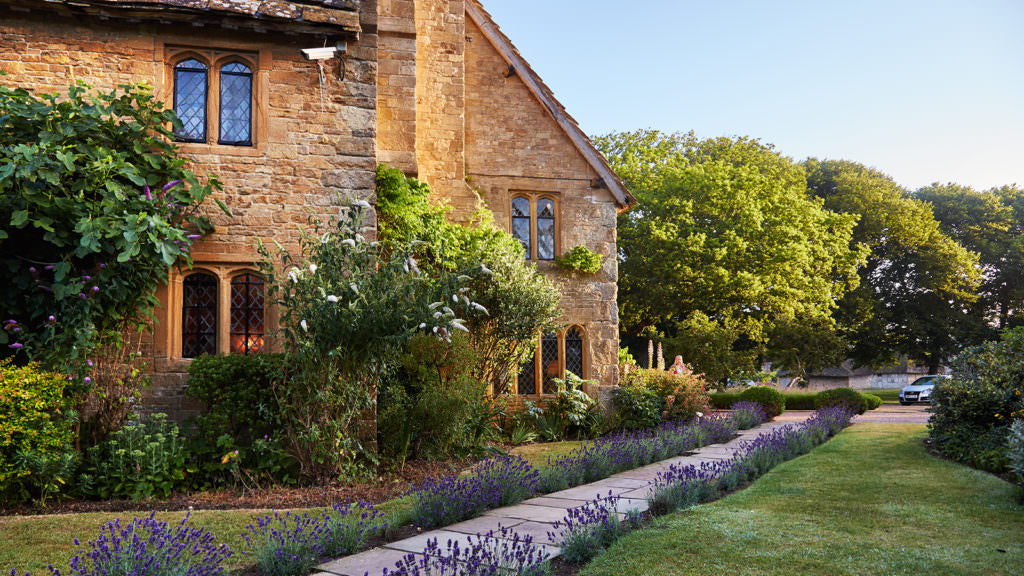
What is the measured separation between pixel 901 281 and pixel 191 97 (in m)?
35.7

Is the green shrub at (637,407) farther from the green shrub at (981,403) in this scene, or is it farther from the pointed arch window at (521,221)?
the green shrub at (981,403)

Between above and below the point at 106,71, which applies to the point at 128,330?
below

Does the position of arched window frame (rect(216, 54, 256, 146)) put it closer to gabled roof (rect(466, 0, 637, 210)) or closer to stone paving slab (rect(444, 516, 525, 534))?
stone paving slab (rect(444, 516, 525, 534))

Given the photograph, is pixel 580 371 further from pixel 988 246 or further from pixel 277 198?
pixel 988 246

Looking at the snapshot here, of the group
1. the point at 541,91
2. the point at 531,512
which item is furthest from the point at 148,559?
the point at 541,91

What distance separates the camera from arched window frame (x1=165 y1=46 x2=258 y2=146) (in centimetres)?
927

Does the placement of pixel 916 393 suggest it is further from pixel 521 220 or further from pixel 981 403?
pixel 521 220

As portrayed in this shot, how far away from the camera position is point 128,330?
340 inches

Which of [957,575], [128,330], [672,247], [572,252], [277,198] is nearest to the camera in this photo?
[957,575]

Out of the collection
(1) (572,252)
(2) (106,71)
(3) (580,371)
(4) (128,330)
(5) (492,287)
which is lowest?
(3) (580,371)

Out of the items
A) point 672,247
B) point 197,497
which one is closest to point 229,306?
point 197,497

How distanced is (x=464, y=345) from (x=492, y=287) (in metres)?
2.12

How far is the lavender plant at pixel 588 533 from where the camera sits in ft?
16.0

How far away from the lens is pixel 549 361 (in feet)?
48.3
